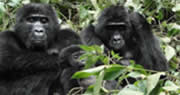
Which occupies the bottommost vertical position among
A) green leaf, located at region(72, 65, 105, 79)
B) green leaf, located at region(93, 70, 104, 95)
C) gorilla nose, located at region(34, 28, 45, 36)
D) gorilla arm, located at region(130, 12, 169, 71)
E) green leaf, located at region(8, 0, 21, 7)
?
gorilla arm, located at region(130, 12, 169, 71)

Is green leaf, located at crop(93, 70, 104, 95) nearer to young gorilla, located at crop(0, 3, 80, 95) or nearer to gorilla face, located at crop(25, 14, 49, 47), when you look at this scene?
young gorilla, located at crop(0, 3, 80, 95)

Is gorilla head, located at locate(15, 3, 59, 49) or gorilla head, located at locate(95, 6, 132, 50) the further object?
gorilla head, located at locate(95, 6, 132, 50)

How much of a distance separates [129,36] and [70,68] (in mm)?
1623

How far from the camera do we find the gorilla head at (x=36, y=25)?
465cm

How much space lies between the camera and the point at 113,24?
18.5ft

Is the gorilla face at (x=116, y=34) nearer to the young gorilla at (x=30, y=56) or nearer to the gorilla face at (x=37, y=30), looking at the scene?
the young gorilla at (x=30, y=56)

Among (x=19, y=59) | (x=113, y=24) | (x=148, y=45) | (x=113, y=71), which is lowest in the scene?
(x=148, y=45)

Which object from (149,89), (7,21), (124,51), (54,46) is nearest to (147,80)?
(149,89)

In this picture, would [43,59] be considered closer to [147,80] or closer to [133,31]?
[133,31]

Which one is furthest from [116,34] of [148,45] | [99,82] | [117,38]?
[99,82]

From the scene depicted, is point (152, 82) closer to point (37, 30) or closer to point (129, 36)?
point (37, 30)

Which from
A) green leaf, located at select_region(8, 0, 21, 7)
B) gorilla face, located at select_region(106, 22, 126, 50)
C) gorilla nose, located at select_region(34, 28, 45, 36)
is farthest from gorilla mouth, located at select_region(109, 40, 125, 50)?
green leaf, located at select_region(8, 0, 21, 7)

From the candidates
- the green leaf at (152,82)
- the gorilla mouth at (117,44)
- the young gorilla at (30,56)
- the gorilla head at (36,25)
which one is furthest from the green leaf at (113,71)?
the gorilla mouth at (117,44)

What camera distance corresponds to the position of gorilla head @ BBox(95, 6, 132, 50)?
5.64 metres
